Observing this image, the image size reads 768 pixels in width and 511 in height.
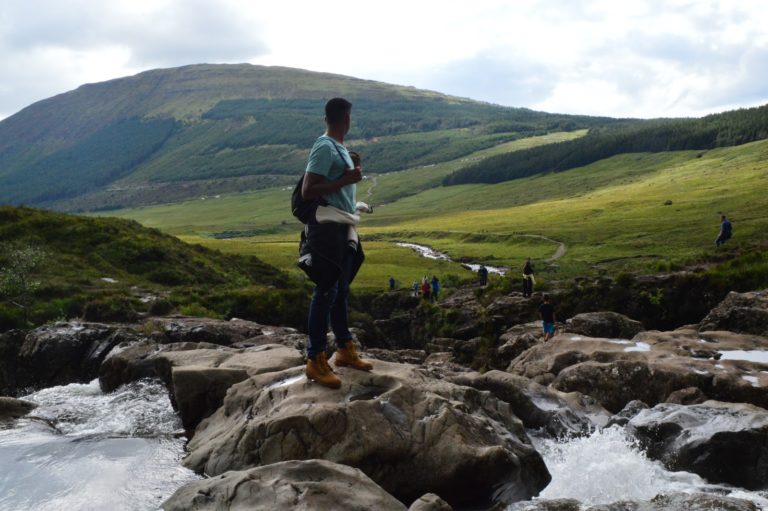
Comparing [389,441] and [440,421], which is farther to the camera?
[440,421]

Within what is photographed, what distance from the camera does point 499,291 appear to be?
43.2 m

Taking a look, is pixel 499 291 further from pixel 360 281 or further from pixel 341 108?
pixel 341 108

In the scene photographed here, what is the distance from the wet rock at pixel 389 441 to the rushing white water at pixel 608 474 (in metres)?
0.60

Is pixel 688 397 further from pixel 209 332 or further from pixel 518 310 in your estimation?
pixel 518 310

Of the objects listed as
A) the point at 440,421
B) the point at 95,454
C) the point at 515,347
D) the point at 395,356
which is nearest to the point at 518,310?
the point at 515,347

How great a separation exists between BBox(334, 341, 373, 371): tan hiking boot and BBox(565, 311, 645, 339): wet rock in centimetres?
1525

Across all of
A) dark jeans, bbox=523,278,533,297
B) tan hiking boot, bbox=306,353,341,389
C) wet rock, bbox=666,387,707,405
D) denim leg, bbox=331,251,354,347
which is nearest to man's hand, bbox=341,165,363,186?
denim leg, bbox=331,251,354,347

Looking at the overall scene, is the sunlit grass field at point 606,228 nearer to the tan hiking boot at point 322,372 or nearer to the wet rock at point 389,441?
the wet rock at point 389,441

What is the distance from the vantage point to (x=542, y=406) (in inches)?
528

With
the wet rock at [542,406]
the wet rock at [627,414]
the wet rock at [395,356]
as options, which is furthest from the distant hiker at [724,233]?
the wet rock at [542,406]

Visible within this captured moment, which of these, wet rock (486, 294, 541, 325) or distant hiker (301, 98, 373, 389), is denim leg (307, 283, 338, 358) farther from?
wet rock (486, 294, 541, 325)

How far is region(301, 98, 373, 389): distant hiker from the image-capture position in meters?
10.5

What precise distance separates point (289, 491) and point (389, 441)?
7.47ft

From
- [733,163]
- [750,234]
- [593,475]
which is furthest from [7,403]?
[733,163]
